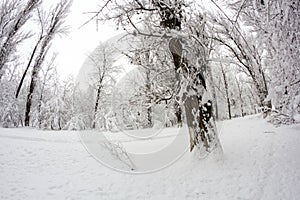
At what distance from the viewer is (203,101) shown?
6.14 meters

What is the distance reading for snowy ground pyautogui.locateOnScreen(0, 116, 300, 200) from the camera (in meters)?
4.72

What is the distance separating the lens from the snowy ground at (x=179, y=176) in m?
4.72

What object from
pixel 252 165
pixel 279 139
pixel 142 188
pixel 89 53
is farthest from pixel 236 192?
pixel 89 53

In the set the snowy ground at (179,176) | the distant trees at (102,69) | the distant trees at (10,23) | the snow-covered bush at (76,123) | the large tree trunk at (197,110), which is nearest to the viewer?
the snowy ground at (179,176)

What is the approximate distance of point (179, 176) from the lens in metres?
5.66

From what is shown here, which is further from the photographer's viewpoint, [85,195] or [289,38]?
[85,195]

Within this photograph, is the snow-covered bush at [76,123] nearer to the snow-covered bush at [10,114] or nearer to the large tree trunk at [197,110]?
the snow-covered bush at [10,114]

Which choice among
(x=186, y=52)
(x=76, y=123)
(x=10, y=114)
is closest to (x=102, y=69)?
(x=76, y=123)

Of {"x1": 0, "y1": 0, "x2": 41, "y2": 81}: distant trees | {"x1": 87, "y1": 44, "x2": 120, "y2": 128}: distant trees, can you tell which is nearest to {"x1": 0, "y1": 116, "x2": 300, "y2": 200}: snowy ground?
{"x1": 0, "y1": 0, "x2": 41, "y2": 81}: distant trees

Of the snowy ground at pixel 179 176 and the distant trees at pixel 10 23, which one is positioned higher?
the distant trees at pixel 10 23

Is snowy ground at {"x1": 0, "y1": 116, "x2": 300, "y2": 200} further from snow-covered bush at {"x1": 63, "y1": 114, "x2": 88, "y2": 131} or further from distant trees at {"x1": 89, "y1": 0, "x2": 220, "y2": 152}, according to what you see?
snow-covered bush at {"x1": 63, "y1": 114, "x2": 88, "y2": 131}

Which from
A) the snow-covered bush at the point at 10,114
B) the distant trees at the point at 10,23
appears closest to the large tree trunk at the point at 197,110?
the distant trees at the point at 10,23

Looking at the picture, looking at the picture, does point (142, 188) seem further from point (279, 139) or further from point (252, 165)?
point (279, 139)

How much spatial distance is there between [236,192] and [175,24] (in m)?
4.78
